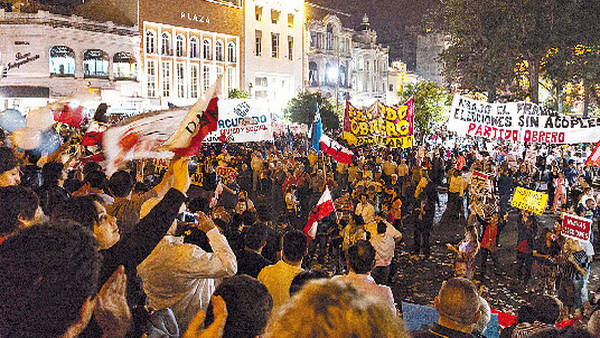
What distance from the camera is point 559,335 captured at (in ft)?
8.64

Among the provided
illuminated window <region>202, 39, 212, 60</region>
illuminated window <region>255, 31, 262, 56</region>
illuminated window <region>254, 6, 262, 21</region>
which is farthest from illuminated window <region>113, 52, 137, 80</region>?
illuminated window <region>254, 6, 262, 21</region>

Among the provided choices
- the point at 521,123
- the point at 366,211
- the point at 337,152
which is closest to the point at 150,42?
the point at 337,152

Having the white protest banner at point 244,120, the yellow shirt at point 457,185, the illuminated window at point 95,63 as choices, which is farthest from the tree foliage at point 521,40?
the illuminated window at point 95,63

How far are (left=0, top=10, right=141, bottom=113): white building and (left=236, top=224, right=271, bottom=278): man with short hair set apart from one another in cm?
3284

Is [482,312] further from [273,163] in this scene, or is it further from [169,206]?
[273,163]

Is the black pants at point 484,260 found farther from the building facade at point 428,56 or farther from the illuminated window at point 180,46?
A: the building facade at point 428,56

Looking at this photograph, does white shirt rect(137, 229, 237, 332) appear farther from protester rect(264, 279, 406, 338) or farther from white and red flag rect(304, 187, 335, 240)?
white and red flag rect(304, 187, 335, 240)

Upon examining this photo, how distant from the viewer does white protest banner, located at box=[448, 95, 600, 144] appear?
33.7ft

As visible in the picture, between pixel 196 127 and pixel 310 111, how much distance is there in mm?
41820

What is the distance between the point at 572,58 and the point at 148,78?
33.9 metres

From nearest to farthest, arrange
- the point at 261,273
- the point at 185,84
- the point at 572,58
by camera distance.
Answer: the point at 261,273 < the point at 572,58 < the point at 185,84

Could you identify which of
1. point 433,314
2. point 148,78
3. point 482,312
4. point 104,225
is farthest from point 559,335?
point 148,78

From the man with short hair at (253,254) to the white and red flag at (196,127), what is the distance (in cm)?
140

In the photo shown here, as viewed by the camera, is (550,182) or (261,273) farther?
(550,182)
